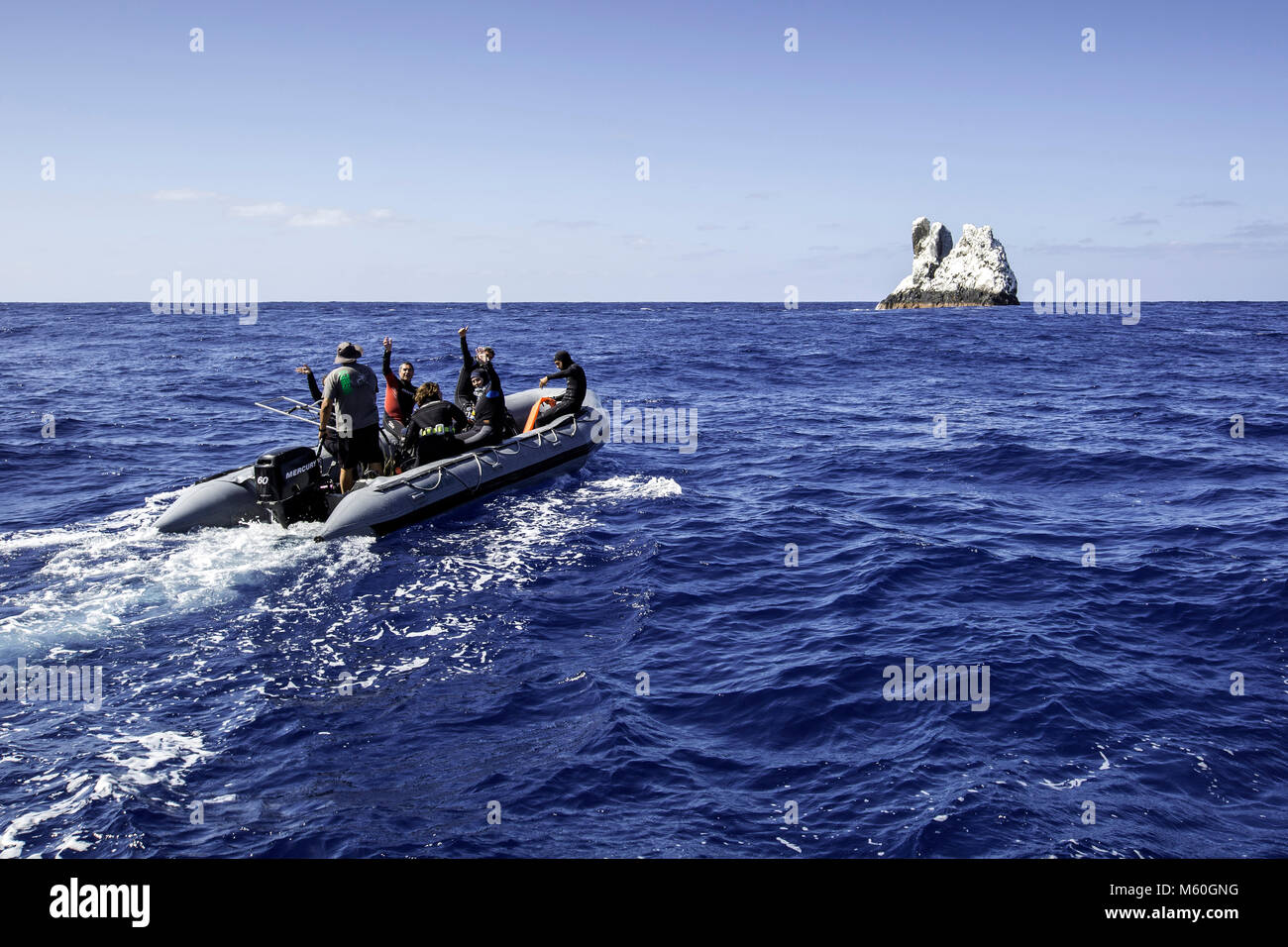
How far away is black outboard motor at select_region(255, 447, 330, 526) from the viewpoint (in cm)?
1085

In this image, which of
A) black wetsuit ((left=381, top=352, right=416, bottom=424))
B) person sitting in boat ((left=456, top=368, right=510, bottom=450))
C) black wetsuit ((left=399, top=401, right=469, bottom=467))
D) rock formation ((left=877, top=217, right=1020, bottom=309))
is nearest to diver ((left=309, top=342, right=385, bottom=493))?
black wetsuit ((left=399, top=401, right=469, bottom=467))

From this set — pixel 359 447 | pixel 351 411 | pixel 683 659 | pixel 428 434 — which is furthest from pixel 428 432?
pixel 683 659

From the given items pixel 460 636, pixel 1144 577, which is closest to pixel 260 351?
pixel 460 636

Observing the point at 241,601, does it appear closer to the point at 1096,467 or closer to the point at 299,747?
the point at 299,747

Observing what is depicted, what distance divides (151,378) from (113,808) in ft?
92.3

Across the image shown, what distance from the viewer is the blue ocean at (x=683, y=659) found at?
5.20 m

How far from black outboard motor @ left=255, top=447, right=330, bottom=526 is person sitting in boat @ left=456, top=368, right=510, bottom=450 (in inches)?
89.8

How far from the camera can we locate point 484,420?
526 inches

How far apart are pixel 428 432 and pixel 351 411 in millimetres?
1427

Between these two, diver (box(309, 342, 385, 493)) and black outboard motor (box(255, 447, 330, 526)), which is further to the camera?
diver (box(309, 342, 385, 493))

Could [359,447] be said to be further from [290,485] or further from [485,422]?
[485,422]

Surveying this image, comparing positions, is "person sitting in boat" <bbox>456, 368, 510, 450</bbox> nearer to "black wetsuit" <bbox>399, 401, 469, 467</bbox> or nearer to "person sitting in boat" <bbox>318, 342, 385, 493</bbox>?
"black wetsuit" <bbox>399, 401, 469, 467</bbox>

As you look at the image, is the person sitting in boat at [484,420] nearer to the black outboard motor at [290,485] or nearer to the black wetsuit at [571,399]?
the black wetsuit at [571,399]
